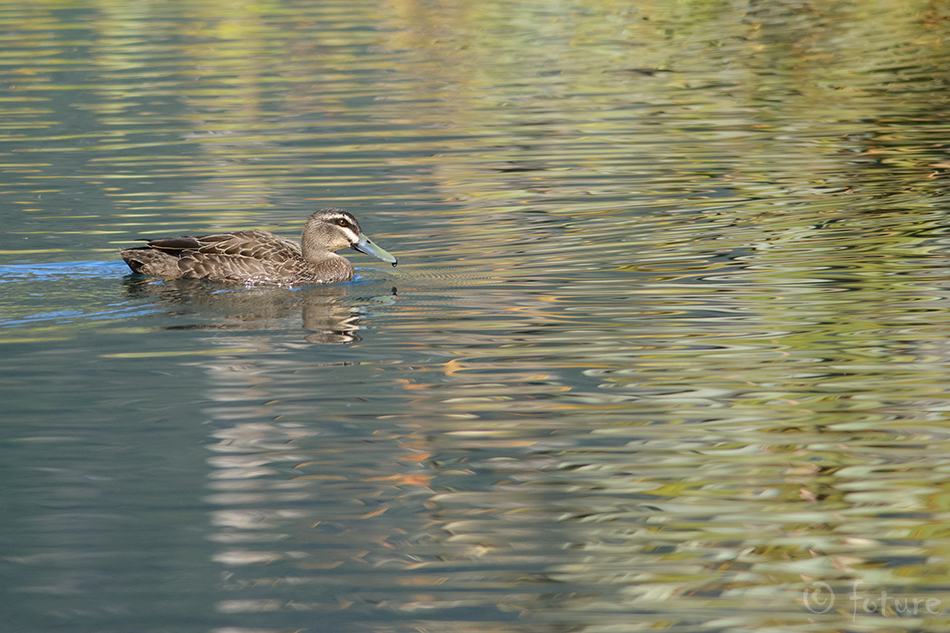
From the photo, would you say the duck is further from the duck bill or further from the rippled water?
the rippled water

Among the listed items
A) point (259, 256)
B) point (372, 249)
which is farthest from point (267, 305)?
point (372, 249)

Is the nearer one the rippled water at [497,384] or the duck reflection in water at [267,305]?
the rippled water at [497,384]

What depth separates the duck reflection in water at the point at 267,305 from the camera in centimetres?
1086

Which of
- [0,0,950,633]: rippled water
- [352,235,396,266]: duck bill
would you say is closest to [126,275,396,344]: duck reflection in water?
[0,0,950,633]: rippled water

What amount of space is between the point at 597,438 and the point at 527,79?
22.3 m

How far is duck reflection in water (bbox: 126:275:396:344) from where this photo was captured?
35.6 ft

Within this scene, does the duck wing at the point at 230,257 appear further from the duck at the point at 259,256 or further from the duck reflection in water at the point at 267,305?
the duck reflection in water at the point at 267,305

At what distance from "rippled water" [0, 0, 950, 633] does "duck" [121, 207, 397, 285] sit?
0.67ft

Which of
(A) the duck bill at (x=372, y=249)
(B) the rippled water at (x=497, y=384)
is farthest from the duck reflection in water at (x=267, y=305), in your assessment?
(A) the duck bill at (x=372, y=249)

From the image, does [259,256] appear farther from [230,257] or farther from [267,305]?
[267,305]

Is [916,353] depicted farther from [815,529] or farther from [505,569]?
[505,569]

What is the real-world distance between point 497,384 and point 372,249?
359 centimetres

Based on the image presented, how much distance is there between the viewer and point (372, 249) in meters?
12.3

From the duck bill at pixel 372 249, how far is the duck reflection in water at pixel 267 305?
28 centimetres
